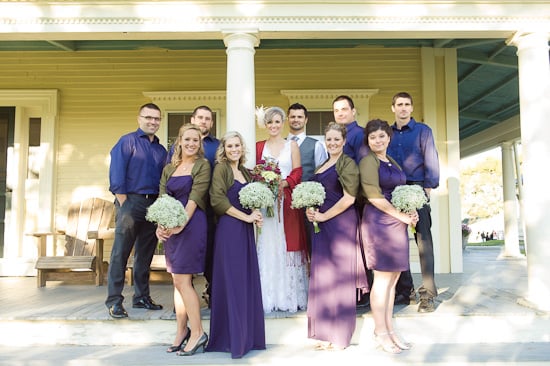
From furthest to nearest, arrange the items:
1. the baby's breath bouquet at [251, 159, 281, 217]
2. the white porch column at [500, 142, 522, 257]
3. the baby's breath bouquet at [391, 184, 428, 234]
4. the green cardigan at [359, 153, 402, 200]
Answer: the white porch column at [500, 142, 522, 257], the baby's breath bouquet at [251, 159, 281, 217], the green cardigan at [359, 153, 402, 200], the baby's breath bouquet at [391, 184, 428, 234]

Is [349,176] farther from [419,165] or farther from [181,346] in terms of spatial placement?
[181,346]

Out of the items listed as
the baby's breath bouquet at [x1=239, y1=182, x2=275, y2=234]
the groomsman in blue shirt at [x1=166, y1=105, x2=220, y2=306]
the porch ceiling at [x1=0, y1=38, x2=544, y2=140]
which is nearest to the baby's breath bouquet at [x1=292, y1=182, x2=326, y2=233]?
the baby's breath bouquet at [x1=239, y1=182, x2=275, y2=234]

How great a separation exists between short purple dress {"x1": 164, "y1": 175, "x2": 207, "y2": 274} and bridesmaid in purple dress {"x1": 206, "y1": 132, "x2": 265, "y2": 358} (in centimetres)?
16

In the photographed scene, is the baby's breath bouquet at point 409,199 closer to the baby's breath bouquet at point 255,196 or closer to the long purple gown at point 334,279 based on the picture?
the long purple gown at point 334,279

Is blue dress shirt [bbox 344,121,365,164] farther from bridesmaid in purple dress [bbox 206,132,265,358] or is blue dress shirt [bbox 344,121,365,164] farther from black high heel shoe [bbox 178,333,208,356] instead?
black high heel shoe [bbox 178,333,208,356]

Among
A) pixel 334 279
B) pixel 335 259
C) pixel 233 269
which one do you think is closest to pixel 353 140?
pixel 335 259

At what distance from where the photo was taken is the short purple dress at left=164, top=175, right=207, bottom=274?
3.77 meters

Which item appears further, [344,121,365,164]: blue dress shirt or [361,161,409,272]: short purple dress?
[344,121,365,164]: blue dress shirt

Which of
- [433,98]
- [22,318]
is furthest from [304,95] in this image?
[22,318]

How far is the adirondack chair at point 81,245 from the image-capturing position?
6176 mm

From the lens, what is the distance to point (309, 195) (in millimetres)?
3844

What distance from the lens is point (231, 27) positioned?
4852 millimetres

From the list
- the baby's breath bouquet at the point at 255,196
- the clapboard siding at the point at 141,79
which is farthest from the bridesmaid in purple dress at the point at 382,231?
the clapboard siding at the point at 141,79

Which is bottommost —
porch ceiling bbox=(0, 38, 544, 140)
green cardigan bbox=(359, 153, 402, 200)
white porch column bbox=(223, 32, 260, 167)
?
green cardigan bbox=(359, 153, 402, 200)
